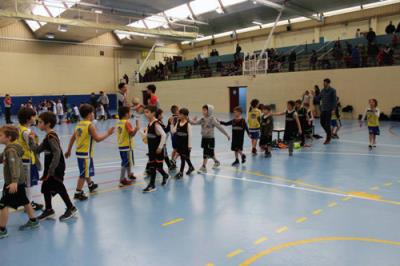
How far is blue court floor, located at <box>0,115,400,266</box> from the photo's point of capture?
138 inches

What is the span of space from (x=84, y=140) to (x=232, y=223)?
2.67 meters

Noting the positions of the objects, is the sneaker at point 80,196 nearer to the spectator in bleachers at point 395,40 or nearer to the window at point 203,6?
the spectator in bleachers at point 395,40

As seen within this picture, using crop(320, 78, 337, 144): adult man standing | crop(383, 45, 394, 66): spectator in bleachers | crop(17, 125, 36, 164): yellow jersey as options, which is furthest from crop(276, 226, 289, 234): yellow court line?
crop(383, 45, 394, 66): spectator in bleachers

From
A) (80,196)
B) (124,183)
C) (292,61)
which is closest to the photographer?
(80,196)

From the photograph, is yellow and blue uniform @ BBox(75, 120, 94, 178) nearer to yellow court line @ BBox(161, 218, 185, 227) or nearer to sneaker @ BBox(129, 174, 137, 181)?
sneaker @ BBox(129, 174, 137, 181)

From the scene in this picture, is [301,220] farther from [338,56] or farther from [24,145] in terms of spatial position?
[338,56]

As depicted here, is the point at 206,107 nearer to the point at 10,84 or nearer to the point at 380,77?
the point at 380,77

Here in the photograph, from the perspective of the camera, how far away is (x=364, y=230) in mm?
4070

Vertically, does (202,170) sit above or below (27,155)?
below

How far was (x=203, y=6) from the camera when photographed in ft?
75.7

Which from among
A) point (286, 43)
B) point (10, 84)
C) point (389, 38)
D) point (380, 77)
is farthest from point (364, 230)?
point (10, 84)

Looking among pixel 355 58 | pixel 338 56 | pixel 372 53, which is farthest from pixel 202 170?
pixel 338 56

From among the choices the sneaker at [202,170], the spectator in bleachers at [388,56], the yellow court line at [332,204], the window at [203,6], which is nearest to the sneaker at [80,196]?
the sneaker at [202,170]

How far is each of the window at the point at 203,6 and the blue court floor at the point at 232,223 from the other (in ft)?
57.8
